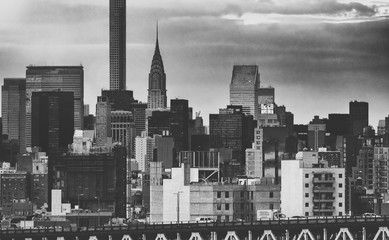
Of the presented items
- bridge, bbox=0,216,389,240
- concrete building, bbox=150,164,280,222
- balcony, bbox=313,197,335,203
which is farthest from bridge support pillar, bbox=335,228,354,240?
concrete building, bbox=150,164,280,222

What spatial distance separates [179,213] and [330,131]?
70.6m

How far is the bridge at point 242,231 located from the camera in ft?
318

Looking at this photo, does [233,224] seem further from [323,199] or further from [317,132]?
[317,132]

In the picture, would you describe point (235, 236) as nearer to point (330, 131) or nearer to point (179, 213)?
point (179, 213)

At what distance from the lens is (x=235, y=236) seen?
9569 cm

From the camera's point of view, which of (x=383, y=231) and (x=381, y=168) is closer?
(x=383, y=231)

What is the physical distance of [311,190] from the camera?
11219 centimetres

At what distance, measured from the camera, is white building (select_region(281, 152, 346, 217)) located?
111750mm

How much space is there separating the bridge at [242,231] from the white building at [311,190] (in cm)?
1170

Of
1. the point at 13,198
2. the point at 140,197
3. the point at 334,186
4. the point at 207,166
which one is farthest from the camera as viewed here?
the point at 13,198

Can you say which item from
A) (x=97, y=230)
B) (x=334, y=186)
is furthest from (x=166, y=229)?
(x=334, y=186)

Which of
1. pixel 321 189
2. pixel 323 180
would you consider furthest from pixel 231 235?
pixel 323 180

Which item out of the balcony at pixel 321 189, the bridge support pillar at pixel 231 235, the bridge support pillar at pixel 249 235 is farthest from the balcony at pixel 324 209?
the bridge support pillar at pixel 231 235

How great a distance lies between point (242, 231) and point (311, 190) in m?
14.9
